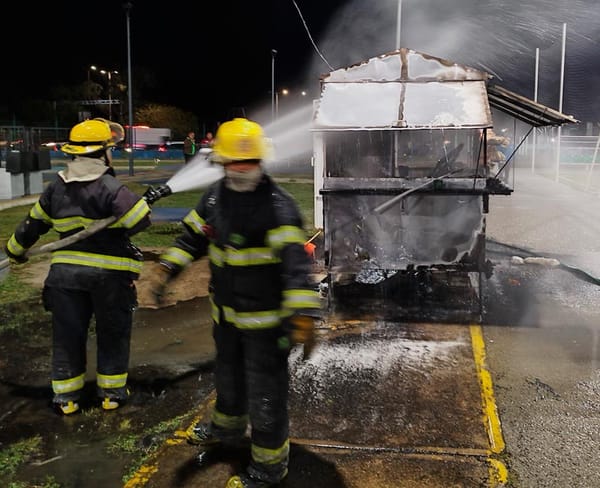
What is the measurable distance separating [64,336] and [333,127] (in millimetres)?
3178

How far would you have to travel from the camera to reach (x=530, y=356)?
5.49 m

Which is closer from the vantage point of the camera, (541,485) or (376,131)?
(541,485)

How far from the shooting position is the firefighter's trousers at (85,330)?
429cm

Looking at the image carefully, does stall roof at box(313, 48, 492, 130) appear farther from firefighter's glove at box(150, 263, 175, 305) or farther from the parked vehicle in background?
the parked vehicle in background

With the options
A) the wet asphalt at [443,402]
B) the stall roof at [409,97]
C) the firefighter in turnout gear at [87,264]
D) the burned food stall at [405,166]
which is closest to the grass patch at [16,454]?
the firefighter in turnout gear at [87,264]

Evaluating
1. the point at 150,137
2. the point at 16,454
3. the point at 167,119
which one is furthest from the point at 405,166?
the point at 167,119

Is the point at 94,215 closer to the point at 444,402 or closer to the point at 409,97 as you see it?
the point at 444,402

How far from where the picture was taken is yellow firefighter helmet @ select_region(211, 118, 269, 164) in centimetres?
329

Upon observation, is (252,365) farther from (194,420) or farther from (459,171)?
(459,171)

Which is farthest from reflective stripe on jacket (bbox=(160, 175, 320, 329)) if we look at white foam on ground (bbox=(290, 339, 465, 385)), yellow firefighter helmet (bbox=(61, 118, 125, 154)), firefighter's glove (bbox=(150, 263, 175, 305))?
white foam on ground (bbox=(290, 339, 465, 385))

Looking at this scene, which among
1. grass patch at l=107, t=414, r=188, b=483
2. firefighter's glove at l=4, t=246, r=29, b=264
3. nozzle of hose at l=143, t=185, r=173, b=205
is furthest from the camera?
nozzle of hose at l=143, t=185, r=173, b=205

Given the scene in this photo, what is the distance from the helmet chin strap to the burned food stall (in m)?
2.83

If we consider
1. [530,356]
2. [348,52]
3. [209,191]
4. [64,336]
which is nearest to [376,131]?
[530,356]

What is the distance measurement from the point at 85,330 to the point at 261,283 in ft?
5.50
